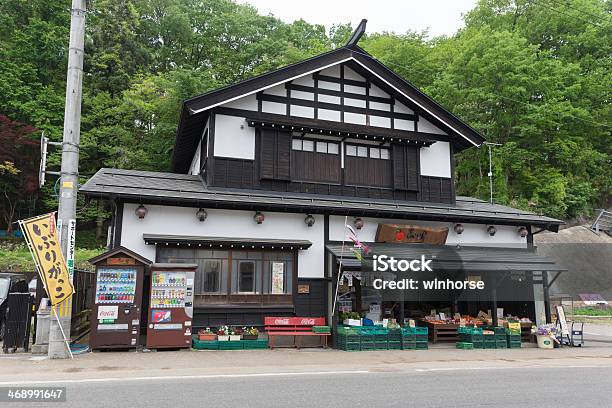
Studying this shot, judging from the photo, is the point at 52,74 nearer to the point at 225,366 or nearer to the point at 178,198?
the point at 178,198

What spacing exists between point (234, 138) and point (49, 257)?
722 centimetres

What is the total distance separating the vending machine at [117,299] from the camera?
12.3 m

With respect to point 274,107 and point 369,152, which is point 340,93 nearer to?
point 369,152

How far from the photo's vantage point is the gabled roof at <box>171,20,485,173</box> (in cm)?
1603

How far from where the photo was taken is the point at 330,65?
690 inches

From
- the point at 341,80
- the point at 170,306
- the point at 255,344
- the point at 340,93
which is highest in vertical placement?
the point at 341,80

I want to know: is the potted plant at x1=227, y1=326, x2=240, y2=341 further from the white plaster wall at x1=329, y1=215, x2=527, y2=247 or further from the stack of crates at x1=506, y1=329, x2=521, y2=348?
the stack of crates at x1=506, y1=329, x2=521, y2=348

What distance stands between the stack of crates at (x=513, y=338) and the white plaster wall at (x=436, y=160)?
265 inches

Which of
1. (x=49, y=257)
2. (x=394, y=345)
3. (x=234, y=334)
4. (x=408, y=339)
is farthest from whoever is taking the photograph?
(x=408, y=339)

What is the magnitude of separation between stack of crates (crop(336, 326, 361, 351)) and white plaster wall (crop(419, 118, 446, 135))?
9173 millimetres

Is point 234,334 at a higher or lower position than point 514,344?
higher

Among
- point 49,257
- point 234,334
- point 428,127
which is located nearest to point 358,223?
point 234,334

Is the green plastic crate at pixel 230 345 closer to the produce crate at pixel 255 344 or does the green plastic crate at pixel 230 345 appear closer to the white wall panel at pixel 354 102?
the produce crate at pixel 255 344

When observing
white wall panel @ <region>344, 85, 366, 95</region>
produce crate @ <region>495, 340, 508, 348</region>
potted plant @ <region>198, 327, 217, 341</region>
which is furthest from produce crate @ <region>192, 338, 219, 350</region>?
white wall panel @ <region>344, 85, 366, 95</region>
